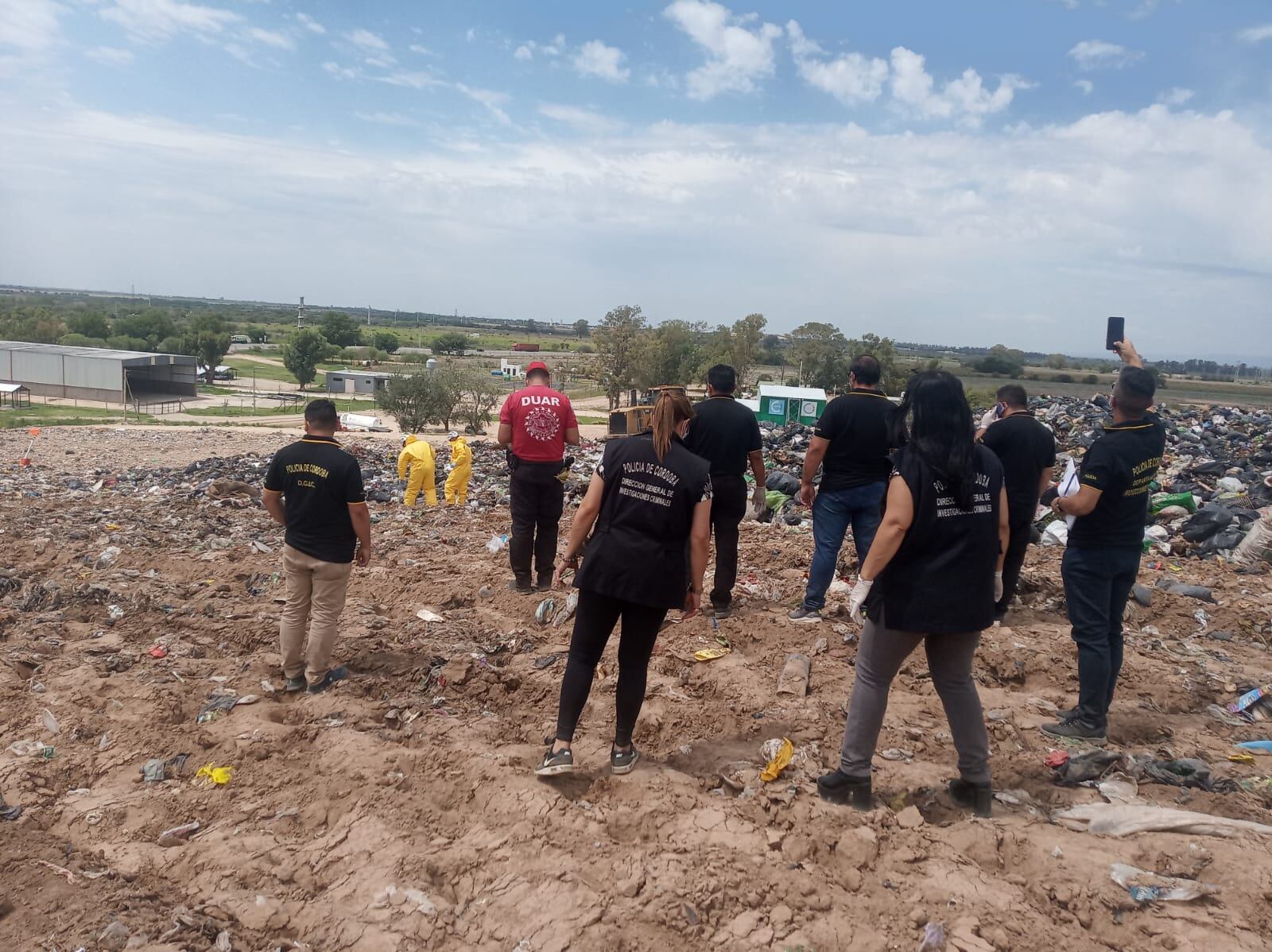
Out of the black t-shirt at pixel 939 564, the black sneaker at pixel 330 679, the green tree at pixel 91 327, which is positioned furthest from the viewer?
the green tree at pixel 91 327

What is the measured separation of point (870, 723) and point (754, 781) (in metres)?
0.60

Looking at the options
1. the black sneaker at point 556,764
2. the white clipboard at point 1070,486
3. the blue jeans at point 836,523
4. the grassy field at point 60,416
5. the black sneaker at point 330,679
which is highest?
the white clipboard at point 1070,486

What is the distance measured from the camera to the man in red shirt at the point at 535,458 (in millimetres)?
5750

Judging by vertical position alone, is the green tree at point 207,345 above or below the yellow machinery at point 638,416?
above

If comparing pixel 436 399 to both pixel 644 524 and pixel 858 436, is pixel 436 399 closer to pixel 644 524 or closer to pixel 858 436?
pixel 858 436

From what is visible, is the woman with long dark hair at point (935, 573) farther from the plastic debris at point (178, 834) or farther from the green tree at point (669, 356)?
the green tree at point (669, 356)

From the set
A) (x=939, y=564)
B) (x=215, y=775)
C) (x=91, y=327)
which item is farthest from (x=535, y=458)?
(x=91, y=327)

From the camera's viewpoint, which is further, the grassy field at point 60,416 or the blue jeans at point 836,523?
the grassy field at point 60,416

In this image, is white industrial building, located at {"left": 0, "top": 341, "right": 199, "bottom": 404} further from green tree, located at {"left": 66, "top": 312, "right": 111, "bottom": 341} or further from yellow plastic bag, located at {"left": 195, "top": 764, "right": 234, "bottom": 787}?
yellow plastic bag, located at {"left": 195, "top": 764, "right": 234, "bottom": 787}

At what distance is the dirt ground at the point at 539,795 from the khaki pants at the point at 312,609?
207 millimetres

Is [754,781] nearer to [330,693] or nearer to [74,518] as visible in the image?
[330,693]

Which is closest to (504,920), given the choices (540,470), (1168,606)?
(540,470)

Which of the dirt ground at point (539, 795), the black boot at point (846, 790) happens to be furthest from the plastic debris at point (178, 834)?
the black boot at point (846, 790)

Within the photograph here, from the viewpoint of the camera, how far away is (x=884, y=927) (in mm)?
2496
